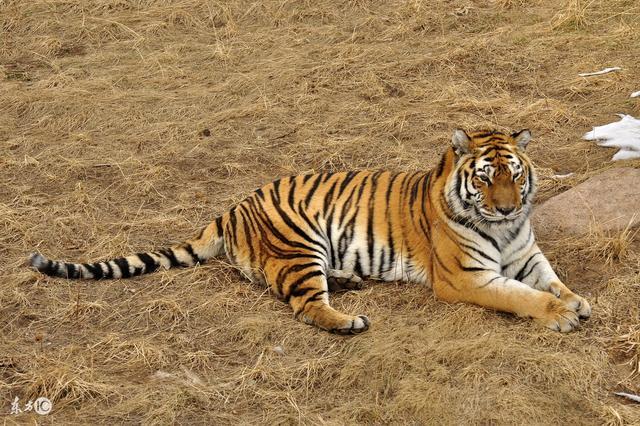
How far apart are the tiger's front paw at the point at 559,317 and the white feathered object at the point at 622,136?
217cm

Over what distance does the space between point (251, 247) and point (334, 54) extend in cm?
375

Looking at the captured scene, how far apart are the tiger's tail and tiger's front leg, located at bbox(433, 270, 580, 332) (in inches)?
54.1

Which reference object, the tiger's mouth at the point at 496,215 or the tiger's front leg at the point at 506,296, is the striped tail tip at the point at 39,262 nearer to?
the tiger's front leg at the point at 506,296

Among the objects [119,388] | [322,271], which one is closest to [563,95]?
[322,271]

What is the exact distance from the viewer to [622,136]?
697 centimetres

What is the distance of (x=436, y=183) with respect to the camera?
5418mm

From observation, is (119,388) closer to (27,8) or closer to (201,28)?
(201,28)

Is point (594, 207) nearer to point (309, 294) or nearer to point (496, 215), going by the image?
point (496, 215)

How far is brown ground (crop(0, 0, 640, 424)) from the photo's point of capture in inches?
174

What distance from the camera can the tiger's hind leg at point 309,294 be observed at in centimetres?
493

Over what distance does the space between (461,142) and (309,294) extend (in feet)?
3.80

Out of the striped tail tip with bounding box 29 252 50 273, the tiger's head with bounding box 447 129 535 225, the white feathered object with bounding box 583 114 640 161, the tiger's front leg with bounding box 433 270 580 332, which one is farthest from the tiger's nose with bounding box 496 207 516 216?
the striped tail tip with bounding box 29 252 50 273

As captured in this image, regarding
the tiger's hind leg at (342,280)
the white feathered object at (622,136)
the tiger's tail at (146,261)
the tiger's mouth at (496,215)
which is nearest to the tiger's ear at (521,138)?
the tiger's mouth at (496,215)

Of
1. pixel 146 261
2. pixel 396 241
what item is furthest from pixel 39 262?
pixel 396 241
